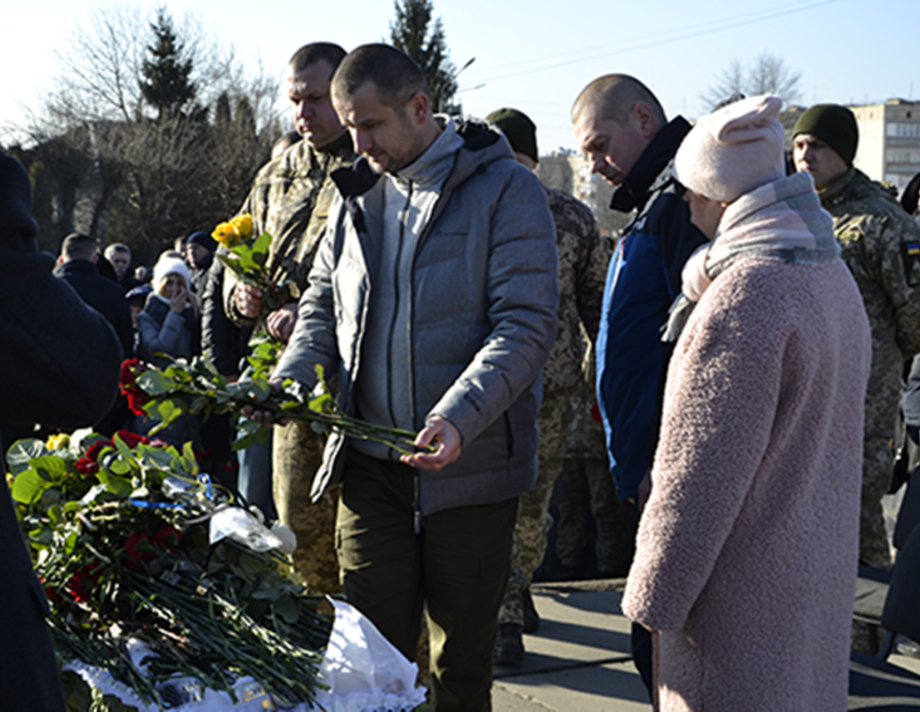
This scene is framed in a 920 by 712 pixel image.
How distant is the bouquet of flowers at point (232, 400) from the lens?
2.81 m

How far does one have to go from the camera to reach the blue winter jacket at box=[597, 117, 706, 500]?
3021mm

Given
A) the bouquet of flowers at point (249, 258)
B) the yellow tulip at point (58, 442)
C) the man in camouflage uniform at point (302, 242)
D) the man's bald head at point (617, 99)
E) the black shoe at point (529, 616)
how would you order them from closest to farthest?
the yellow tulip at point (58, 442) < the man's bald head at point (617, 99) < the man in camouflage uniform at point (302, 242) < the bouquet of flowers at point (249, 258) < the black shoe at point (529, 616)

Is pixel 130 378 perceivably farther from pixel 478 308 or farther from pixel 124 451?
pixel 478 308

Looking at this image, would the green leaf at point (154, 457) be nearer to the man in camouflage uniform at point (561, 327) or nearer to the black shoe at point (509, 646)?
the black shoe at point (509, 646)

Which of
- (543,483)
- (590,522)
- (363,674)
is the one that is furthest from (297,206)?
(590,522)

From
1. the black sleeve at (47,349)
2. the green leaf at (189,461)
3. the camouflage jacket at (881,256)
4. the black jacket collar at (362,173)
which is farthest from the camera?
the camouflage jacket at (881,256)

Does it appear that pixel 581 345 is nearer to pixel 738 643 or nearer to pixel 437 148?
pixel 437 148

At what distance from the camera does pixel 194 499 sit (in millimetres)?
2432

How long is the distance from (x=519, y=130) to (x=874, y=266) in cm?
176

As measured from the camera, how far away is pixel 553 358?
15.6 ft

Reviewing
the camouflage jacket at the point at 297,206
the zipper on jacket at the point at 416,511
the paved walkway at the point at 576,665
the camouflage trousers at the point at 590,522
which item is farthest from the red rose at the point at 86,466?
the camouflage trousers at the point at 590,522

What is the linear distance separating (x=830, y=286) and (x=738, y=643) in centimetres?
75

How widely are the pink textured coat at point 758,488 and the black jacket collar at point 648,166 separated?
1.27 metres

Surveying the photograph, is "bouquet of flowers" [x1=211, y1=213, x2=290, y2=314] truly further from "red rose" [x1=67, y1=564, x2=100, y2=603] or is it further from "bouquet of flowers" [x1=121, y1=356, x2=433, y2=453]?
"red rose" [x1=67, y1=564, x2=100, y2=603]
